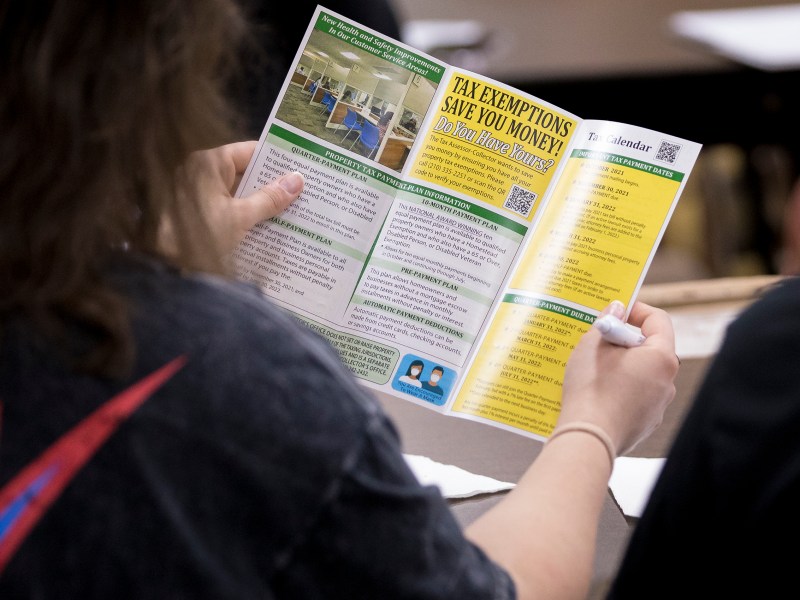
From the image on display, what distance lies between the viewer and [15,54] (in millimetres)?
490

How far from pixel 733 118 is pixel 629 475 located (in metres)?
2.84

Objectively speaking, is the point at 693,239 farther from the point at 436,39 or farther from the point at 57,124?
the point at 57,124

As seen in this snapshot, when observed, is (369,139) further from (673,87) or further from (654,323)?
(673,87)

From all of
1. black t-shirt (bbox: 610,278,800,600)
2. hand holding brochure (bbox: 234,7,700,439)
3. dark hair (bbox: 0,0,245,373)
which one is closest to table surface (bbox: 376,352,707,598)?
hand holding brochure (bbox: 234,7,700,439)

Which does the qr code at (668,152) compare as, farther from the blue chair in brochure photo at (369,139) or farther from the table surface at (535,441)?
the blue chair in brochure photo at (369,139)

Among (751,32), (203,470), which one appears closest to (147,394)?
(203,470)

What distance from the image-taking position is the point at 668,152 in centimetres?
87

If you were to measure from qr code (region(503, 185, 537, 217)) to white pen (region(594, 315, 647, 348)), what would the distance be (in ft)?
0.47

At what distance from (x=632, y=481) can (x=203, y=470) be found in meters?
0.57

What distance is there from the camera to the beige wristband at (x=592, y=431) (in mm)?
740

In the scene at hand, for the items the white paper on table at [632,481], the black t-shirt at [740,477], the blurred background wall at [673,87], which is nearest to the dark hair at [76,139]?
the black t-shirt at [740,477]

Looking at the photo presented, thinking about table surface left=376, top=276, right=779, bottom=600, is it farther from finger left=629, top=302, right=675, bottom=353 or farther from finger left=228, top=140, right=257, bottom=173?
finger left=228, top=140, right=257, bottom=173

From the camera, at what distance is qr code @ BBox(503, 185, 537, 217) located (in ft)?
2.94

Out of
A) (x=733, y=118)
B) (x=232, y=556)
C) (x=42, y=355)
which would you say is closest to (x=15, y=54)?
(x=42, y=355)
